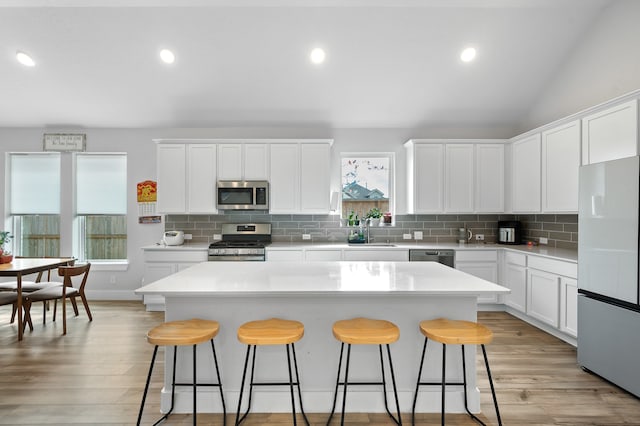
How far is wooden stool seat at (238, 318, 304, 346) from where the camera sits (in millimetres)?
1974

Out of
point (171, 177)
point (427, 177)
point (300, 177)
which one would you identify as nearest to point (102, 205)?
point (171, 177)

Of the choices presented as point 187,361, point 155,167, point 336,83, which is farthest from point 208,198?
point 187,361

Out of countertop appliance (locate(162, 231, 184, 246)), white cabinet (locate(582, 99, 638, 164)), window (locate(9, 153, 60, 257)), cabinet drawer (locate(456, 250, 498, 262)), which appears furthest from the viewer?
window (locate(9, 153, 60, 257))

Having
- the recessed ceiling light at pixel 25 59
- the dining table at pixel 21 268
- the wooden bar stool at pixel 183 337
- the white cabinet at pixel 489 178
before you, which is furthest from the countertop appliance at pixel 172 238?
the white cabinet at pixel 489 178

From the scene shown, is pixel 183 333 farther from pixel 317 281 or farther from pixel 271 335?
pixel 317 281

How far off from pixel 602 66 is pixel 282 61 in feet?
12.3

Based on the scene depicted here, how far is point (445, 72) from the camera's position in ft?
14.8

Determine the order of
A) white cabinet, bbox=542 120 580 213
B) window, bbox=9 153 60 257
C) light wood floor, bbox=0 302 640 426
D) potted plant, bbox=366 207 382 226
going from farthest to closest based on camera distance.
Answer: window, bbox=9 153 60 257 → potted plant, bbox=366 207 382 226 → white cabinet, bbox=542 120 580 213 → light wood floor, bbox=0 302 640 426

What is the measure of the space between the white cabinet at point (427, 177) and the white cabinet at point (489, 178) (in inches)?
21.1

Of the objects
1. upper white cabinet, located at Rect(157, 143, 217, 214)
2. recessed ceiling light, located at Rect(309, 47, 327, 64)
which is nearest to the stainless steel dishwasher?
recessed ceiling light, located at Rect(309, 47, 327, 64)

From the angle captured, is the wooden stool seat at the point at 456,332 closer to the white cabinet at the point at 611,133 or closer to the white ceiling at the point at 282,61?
the white cabinet at the point at 611,133

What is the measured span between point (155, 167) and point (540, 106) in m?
5.85

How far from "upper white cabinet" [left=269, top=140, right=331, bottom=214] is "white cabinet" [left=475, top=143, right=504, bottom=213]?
220 cm

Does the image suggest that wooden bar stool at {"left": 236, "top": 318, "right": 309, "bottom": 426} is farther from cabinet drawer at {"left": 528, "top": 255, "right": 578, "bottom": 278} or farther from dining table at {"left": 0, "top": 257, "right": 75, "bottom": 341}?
dining table at {"left": 0, "top": 257, "right": 75, "bottom": 341}
